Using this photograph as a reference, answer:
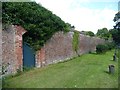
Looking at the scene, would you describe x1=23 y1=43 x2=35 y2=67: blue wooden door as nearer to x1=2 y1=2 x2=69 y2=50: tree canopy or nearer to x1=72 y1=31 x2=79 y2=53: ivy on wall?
x1=2 y1=2 x2=69 y2=50: tree canopy

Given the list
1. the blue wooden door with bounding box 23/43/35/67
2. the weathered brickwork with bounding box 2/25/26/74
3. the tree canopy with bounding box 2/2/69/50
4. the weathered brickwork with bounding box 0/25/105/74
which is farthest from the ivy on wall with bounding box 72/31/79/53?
the weathered brickwork with bounding box 2/25/26/74

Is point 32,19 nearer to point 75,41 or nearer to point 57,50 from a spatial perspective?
point 57,50

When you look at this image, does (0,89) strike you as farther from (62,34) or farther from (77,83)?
(62,34)

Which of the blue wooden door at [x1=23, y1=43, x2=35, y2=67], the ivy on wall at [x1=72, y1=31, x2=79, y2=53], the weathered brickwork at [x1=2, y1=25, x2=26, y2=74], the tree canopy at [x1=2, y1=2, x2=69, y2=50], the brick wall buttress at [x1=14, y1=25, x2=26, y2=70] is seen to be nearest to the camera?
the weathered brickwork at [x1=2, y1=25, x2=26, y2=74]

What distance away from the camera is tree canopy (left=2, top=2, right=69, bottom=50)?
13914 mm

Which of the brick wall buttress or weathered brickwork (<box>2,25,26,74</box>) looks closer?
weathered brickwork (<box>2,25,26,74</box>)

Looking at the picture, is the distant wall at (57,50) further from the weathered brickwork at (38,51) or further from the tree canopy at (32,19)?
the tree canopy at (32,19)

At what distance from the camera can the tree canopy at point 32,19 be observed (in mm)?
13914

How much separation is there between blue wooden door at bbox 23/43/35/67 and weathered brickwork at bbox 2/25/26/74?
1.15 m

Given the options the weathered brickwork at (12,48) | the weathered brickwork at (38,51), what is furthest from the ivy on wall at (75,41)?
the weathered brickwork at (12,48)

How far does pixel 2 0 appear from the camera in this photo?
13.1m

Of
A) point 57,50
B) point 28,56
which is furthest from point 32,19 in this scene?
point 57,50

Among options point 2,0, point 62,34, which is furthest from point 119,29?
point 2,0

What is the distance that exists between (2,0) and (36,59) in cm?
489
